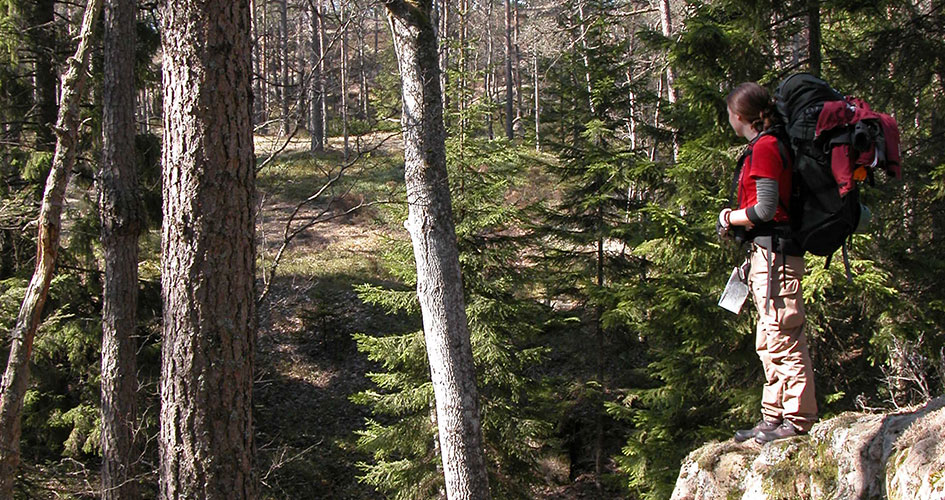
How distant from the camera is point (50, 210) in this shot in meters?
6.25

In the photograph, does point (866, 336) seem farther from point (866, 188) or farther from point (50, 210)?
point (50, 210)

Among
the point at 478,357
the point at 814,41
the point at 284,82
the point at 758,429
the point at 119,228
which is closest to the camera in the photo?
the point at 758,429

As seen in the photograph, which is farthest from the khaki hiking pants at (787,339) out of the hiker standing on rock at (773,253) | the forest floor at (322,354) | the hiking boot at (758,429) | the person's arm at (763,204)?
the forest floor at (322,354)

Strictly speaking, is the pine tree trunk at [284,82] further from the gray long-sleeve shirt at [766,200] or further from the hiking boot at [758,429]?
the hiking boot at [758,429]

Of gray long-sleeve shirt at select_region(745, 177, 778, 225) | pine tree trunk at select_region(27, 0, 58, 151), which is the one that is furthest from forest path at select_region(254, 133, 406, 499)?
gray long-sleeve shirt at select_region(745, 177, 778, 225)

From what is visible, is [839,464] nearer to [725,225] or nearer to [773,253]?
[773,253]

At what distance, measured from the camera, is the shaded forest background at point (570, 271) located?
Result: 642cm

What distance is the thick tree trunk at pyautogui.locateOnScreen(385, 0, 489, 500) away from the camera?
6445mm

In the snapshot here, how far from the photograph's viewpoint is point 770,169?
3623 mm

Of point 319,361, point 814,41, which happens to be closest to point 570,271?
point 814,41

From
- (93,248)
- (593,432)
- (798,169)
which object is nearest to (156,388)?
(93,248)

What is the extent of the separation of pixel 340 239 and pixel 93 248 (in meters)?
12.3

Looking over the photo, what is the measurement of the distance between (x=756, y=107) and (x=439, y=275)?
11.5ft

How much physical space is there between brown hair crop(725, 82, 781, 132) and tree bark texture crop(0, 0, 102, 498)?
19.2 feet
